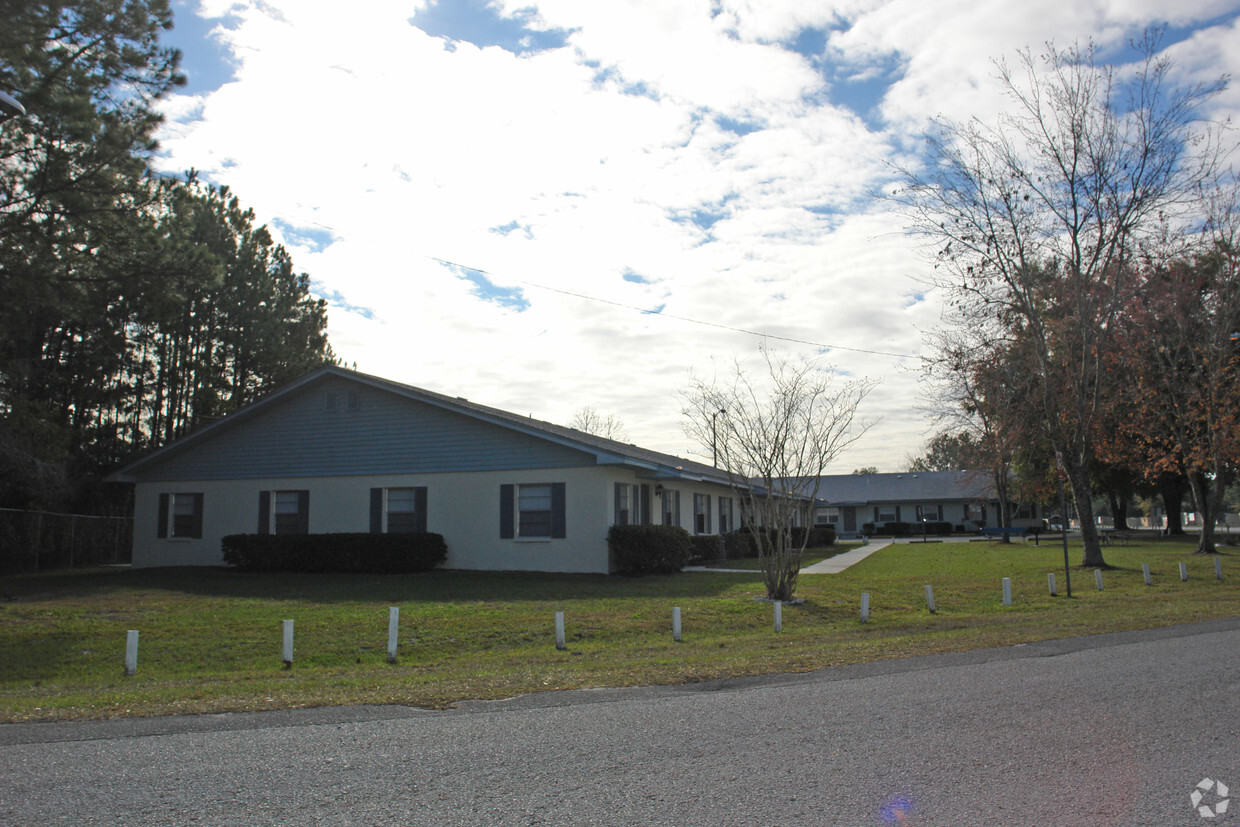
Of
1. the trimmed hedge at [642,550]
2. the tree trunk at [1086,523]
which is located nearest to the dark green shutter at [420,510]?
the trimmed hedge at [642,550]

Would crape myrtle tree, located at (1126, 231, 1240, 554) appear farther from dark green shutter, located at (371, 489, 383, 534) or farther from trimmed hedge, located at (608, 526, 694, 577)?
dark green shutter, located at (371, 489, 383, 534)

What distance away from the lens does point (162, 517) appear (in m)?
26.5

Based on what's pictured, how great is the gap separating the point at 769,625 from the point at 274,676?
773cm

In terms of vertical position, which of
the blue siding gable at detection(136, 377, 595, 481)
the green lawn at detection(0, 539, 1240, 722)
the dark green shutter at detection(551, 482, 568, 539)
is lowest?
the green lawn at detection(0, 539, 1240, 722)

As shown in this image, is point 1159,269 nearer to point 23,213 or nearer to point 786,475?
point 786,475

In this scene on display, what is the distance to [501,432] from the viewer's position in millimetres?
23078

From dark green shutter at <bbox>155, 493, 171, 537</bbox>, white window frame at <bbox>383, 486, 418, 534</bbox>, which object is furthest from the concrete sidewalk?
dark green shutter at <bbox>155, 493, 171, 537</bbox>

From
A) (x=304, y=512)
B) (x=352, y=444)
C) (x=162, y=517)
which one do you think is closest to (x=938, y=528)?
(x=352, y=444)

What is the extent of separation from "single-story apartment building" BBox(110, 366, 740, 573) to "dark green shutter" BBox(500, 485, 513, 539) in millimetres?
25

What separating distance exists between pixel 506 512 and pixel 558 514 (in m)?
1.44

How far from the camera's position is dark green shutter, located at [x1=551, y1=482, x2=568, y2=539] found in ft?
72.8

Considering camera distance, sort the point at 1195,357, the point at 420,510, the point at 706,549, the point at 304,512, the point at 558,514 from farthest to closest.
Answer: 1. the point at 1195,357
2. the point at 706,549
3. the point at 304,512
4. the point at 420,510
5. the point at 558,514

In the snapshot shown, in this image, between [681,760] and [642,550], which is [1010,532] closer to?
[642,550]

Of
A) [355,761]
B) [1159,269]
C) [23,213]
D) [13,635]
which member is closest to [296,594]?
[13,635]
